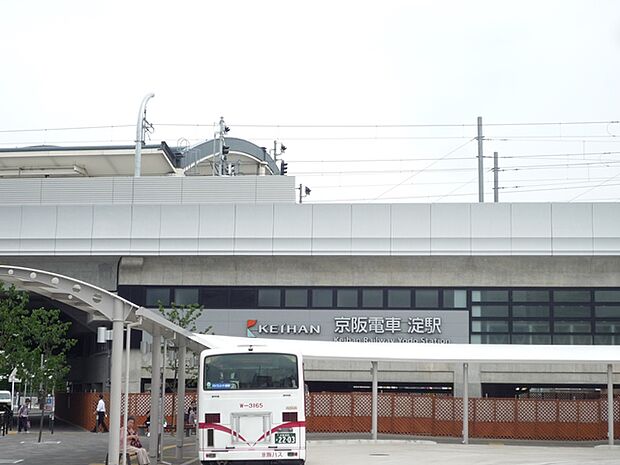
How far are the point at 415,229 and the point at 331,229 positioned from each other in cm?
326

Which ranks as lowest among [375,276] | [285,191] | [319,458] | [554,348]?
[319,458]

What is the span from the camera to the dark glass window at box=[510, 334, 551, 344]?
38.9m

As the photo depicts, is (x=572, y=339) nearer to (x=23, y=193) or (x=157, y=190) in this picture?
(x=157, y=190)

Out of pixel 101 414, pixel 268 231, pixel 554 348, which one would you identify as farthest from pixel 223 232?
pixel 554 348

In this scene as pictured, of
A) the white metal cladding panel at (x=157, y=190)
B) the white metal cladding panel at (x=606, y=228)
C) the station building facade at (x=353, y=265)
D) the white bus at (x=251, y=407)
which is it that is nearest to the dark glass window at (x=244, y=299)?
the station building facade at (x=353, y=265)

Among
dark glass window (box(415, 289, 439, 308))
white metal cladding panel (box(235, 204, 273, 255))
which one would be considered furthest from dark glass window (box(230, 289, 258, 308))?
dark glass window (box(415, 289, 439, 308))

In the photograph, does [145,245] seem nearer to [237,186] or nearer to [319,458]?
[237,186]

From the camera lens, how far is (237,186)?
4006 centimetres

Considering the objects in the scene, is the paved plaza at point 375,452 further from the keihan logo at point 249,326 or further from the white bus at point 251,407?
the keihan logo at point 249,326

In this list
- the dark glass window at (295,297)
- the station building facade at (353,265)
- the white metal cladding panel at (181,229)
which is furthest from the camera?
the dark glass window at (295,297)

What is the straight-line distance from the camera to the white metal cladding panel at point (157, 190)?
39875mm

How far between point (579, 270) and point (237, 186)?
14.1 m

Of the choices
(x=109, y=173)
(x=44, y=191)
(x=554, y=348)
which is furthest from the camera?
(x=109, y=173)

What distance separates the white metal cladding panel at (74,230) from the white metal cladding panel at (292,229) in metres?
7.43
